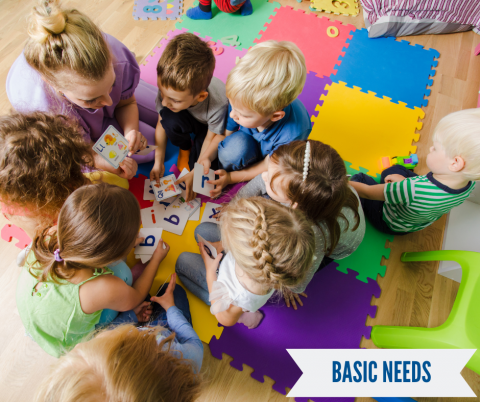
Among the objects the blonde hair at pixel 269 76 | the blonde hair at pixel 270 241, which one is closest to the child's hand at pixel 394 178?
the blonde hair at pixel 269 76

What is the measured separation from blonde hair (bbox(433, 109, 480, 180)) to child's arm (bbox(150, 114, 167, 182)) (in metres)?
1.54

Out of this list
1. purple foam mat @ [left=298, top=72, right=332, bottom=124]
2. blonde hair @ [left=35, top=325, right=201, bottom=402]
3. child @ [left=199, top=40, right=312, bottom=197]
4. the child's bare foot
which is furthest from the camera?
purple foam mat @ [left=298, top=72, right=332, bottom=124]

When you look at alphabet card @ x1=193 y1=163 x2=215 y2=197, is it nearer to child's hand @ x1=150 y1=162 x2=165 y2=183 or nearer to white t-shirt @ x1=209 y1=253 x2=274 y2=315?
child's hand @ x1=150 y1=162 x2=165 y2=183

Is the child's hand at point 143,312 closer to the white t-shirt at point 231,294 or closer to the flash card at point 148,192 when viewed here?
the white t-shirt at point 231,294

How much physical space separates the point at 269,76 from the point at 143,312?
1293 mm

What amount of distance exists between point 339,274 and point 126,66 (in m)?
1.65

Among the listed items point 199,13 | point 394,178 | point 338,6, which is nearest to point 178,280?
point 394,178

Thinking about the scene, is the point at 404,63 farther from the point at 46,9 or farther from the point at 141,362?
the point at 141,362

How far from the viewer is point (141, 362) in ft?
2.60

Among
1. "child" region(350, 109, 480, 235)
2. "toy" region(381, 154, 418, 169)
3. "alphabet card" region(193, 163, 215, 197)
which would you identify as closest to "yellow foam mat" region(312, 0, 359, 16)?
"toy" region(381, 154, 418, 169)

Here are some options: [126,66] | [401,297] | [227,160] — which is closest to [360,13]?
[227,160]

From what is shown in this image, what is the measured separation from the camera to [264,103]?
1.33 metres

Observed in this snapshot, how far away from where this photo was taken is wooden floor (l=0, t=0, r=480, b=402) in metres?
1.44

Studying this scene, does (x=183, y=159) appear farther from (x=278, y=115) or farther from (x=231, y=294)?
(x=231, y=294)
